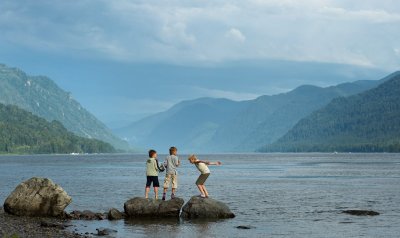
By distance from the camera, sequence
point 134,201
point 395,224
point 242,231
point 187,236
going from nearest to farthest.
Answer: point 187,236 < point 242,231 < point 395,224 < point 134,201

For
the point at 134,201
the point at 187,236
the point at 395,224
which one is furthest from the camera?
the point at 134,201

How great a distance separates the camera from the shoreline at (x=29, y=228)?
3953cm

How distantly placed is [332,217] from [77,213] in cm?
2190

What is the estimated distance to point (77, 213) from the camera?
2042 inches

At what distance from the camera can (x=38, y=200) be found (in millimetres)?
50156

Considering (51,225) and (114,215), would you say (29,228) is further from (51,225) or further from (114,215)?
(114,215)

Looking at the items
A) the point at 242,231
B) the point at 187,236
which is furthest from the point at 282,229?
the point at 187,236

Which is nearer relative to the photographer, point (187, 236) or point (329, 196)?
point (187, 236)

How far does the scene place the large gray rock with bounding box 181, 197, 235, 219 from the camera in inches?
1978

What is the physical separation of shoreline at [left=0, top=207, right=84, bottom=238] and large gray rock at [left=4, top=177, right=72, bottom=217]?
110 cm

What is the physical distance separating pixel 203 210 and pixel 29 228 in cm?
1459

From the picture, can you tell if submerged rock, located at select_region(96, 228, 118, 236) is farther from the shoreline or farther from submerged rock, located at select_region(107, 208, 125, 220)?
submerged rock, located at select_region(107, 208, 125, 220)

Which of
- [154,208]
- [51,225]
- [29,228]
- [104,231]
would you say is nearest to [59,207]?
[51,225]

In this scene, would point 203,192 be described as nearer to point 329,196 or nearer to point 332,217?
point 332,217
